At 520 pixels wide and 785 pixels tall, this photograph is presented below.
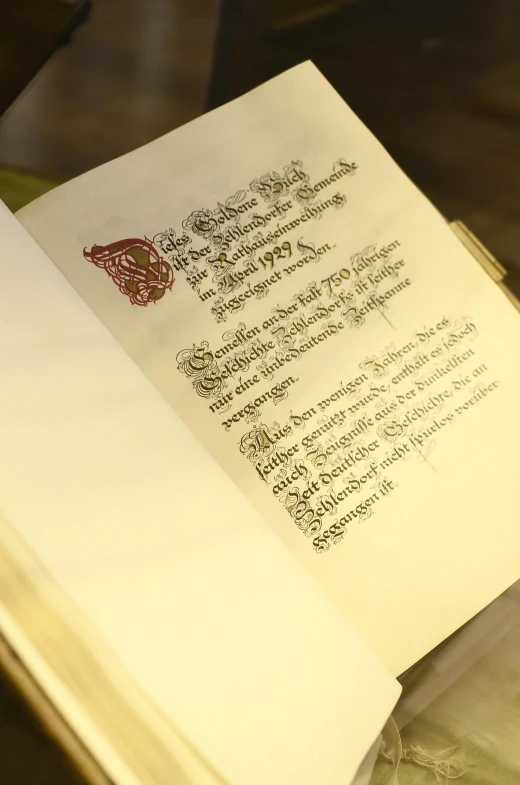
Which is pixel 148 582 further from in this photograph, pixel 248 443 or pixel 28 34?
pixel 28 34

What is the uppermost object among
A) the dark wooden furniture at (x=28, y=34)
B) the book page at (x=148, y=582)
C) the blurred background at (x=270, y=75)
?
the dark wooden furniture at (x=28, y=34)

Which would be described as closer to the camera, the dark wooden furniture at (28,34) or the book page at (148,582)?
the book page at (148,582)

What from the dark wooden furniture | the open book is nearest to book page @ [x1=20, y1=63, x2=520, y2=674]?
the open book

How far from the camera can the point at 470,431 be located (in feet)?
1.39

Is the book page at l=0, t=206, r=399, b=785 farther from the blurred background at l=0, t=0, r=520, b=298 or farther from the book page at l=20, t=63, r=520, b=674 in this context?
the blurred background at l=0, t=0, r=520, b=298

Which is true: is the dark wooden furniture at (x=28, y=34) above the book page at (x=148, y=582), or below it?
above

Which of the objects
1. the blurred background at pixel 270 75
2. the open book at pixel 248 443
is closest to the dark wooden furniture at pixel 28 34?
the blurred background at pixel 270 75

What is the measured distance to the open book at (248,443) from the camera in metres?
0.29

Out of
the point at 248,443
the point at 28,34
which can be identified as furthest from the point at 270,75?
the point at 248,443

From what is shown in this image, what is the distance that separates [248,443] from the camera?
1.26ft

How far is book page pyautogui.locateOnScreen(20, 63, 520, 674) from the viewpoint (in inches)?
15.1

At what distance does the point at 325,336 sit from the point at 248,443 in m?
0.09

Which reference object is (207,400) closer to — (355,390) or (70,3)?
(355,390)

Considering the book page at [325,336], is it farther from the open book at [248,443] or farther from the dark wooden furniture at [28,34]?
the dark wooden furniture at [28,34]
